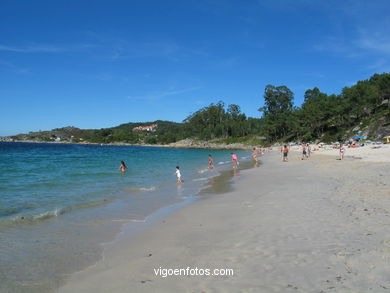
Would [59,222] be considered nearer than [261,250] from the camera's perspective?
No

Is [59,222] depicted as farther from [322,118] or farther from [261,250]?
[322,118]

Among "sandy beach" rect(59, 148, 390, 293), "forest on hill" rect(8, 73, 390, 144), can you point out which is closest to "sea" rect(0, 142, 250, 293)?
"sandy beach" rect(59, 148, 390, 293)

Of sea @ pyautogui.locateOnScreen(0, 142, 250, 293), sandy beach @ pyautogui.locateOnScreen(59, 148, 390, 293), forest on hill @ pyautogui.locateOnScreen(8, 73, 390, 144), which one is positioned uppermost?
forest on hill @ pyautogui.locateOnScreen(8, 73, 390, 144)

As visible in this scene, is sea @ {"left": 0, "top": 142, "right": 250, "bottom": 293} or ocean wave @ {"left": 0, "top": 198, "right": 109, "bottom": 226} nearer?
sea @ {"left": 0, "top": 142, "right": 250, "bottom": 293}

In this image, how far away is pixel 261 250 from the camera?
5742 mm

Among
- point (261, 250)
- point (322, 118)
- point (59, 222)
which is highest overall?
point (322, 118)

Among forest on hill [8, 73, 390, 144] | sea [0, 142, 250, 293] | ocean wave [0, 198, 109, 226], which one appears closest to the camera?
sea [0, 142, 250, 293]

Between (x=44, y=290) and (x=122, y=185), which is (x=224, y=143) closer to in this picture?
(x=122, y=185)

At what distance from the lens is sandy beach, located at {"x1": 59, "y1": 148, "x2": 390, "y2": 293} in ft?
14.4

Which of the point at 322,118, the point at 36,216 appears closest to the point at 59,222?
the point at 36,216

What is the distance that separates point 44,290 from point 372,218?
7.59m

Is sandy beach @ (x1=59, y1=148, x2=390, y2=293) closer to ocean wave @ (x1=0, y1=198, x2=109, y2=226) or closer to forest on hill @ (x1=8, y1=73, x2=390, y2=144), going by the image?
ocean wave @ (x1=0, y1=198, x2=109, y2=226)

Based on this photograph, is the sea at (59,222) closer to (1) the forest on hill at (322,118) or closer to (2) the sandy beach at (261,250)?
A: (2) the sandy beach at (261,250)

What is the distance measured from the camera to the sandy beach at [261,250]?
440cm
